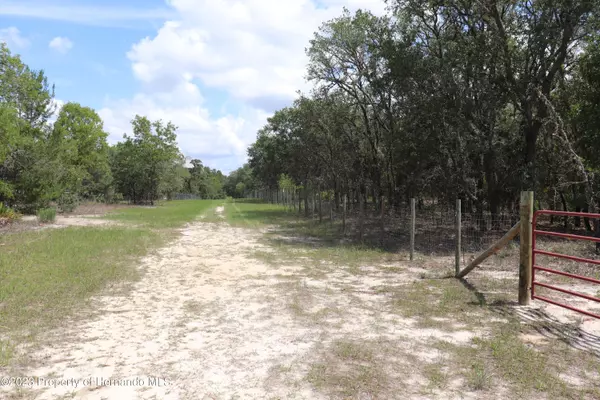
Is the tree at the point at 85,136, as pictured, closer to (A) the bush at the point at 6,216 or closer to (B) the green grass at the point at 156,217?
(B) the green grass at the point at 156,217

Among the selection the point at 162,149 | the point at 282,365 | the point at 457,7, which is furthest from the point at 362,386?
the point at 162,149

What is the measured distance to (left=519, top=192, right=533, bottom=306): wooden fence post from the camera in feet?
23.4

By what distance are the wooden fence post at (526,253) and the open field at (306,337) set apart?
30 cm

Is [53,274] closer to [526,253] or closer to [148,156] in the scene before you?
[526,253]

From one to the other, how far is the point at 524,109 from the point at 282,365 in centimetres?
1458

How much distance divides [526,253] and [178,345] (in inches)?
215

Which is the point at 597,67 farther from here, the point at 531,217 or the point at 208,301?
the point at 208,301

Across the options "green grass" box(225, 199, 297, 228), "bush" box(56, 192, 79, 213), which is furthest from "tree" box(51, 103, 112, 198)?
"green grass" box(225, 199, 297, 228)

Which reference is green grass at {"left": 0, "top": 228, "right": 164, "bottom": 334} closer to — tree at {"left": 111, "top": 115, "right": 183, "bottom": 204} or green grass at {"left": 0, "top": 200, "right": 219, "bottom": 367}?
green grass at {"left": 0, "top": 200, "right": 219, "bottom": 367}

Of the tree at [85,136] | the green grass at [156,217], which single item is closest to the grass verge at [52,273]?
the green grass at [156,217]

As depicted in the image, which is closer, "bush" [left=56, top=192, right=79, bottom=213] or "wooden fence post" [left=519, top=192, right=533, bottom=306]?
"wooden fence post" [left=519, top=192, right=533, bottom=306]

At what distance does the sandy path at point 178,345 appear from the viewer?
4133mm

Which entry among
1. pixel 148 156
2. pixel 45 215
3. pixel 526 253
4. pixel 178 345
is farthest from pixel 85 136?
pixel 526 253

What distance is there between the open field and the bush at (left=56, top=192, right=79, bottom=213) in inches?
830
